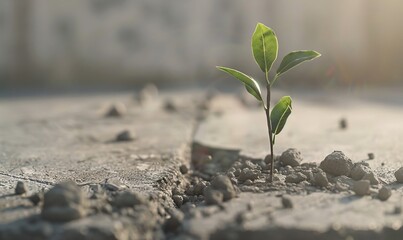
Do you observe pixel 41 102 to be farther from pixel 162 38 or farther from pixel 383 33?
pixel 383 33

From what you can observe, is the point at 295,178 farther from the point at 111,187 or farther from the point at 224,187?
the point at 111,187

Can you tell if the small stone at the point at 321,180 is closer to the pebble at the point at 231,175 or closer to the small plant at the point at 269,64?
the small plant at the point at 269,64

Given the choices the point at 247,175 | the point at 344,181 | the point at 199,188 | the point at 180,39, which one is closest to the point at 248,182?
the point at 247,175

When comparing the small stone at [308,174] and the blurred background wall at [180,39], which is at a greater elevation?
the blurred background wall at [180,39]

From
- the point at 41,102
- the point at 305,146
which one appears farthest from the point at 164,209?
the point at 41,102

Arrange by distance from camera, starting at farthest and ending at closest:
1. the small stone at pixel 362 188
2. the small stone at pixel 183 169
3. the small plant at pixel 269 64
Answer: the small stone at pixel 183 169
the small plant at pixel 269 64
the small stone at pixel 362 188

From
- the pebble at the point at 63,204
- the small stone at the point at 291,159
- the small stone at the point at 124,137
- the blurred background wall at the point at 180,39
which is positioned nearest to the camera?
the pebble at the point at 63,204

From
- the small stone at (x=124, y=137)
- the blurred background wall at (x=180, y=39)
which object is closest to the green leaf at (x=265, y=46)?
the small stone at (x=124, y=137)

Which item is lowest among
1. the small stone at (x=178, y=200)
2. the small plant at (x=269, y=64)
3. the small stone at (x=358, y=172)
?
the small stone at (x=178, y=200)
